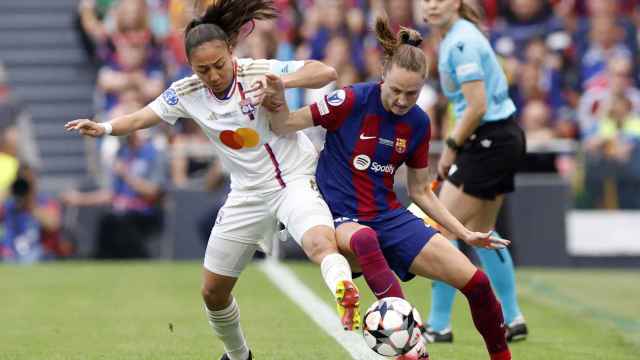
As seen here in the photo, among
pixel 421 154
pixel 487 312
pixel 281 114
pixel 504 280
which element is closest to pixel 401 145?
pixel 421 154

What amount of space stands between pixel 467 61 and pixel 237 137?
2.18m

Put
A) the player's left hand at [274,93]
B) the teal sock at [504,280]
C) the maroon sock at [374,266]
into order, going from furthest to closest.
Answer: the teal sock at [504,280]
the player's left hand at [274,93]
the maroon sock at [374,266]

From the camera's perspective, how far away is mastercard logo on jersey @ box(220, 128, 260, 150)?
295 inches

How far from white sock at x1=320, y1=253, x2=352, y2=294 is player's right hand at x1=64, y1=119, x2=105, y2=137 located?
57.7 inches

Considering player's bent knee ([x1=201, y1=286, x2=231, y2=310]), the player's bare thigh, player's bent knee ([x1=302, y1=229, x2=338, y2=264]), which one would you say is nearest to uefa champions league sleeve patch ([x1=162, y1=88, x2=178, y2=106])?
player's bent knee ([x1=201, y1=286, x2=231, y2=310])

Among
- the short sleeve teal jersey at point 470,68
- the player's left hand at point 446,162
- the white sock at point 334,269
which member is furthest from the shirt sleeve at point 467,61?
the white sock at point 334,269

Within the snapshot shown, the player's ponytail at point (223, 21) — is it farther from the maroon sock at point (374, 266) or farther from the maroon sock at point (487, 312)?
the maroon sock at point (487, 312)

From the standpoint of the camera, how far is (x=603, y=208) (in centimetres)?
1612

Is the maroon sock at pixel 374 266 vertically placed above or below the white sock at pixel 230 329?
above

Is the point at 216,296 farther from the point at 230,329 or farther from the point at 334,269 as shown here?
the point at 334,269

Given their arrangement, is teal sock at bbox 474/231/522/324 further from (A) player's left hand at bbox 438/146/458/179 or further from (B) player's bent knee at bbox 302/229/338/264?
(B) player's bent knee at bbox 302/229/338/264

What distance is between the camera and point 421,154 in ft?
24.3

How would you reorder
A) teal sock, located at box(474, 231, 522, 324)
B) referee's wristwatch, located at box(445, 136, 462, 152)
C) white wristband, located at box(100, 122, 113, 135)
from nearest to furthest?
white wristband, located at box(100, 122, 113, 135) → referee's wristwatch, located at box(445, 136, 462, 152) → teal sock, located at box(474, 231, 522, 324)

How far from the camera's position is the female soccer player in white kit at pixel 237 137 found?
7.34 metres
